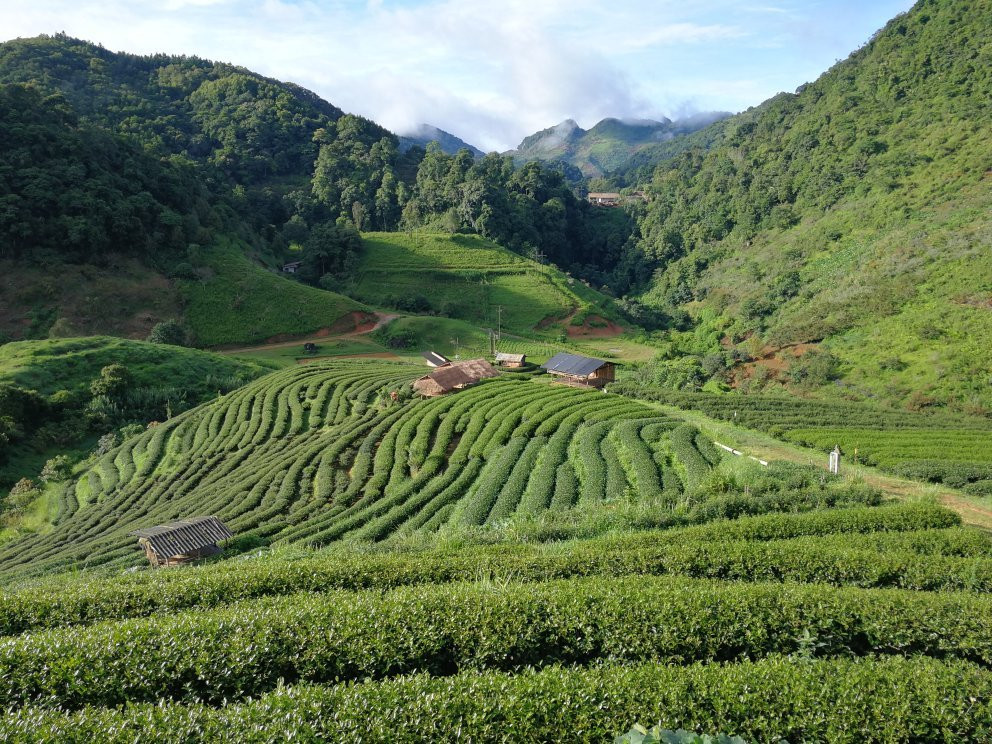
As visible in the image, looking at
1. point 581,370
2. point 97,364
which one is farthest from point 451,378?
point 97,364

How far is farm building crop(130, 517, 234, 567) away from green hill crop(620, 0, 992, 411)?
43165 millimetres

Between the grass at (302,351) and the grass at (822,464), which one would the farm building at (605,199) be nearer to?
the grass at (302,351)

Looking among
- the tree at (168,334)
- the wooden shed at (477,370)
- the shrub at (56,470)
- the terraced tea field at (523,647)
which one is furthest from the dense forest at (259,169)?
the terraced tea field at (523,647)

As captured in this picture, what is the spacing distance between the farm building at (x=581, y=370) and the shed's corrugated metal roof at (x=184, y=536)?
28259mm

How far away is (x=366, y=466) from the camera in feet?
94.4

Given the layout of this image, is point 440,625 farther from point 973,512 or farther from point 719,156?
point 719,156

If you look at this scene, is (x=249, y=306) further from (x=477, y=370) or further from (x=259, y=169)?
(x=259, y=169)

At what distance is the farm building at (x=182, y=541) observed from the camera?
762 inches

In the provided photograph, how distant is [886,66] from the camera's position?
273 ft

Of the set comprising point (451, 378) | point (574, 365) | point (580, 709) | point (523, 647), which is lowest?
point (523, 647)

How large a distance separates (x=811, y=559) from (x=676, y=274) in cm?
9137

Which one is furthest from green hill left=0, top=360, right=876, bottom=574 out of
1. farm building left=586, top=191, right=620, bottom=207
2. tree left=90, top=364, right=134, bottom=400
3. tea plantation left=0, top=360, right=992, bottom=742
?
farm building left=586, top=191, right=620, bottom=207

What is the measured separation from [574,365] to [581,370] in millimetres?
1306

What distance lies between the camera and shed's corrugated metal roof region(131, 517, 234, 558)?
63.8ft
